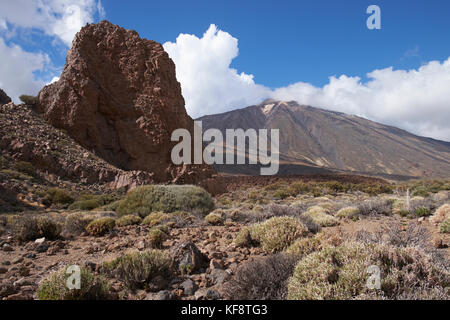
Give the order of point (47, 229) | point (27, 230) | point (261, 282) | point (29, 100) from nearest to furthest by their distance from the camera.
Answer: point (261, 282)
point (27, 230)
point (47, 229)
point (29, 100)

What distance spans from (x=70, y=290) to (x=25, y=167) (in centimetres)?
1356

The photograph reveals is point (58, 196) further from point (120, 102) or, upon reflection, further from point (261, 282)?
point (261, 282)

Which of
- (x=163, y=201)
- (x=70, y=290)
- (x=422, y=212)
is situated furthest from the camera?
(x=163, y=201)

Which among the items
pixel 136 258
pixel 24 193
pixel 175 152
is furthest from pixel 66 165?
pixel 136 258

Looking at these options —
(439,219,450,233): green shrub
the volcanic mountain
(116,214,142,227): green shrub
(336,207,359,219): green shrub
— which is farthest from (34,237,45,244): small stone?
the volcanic mountain

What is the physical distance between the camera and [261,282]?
283 cm

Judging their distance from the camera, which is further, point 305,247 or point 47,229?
point 47,229

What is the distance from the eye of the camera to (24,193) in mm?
11453

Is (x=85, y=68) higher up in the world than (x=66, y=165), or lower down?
higher up

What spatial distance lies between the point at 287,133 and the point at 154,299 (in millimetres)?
139609

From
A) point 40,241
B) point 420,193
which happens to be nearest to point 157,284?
point 40,241

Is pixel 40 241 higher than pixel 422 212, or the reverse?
pixel 422 212

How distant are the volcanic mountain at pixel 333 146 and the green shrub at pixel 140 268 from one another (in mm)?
59645

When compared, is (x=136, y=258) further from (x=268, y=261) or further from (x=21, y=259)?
(x=21, y=259)
